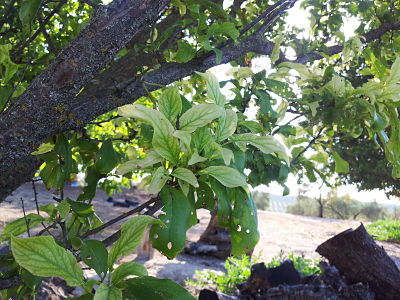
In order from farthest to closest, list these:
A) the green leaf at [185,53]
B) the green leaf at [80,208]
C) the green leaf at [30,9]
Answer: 1. the green leaf at [185,53]
2. the green leaf at [30,9]
3. the green leaf at [80,208]

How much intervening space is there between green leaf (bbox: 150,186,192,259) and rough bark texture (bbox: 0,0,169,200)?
1.59 feet

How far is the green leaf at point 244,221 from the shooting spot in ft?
3.00

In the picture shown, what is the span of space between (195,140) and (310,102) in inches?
34.0

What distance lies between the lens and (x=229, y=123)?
2.96 ft

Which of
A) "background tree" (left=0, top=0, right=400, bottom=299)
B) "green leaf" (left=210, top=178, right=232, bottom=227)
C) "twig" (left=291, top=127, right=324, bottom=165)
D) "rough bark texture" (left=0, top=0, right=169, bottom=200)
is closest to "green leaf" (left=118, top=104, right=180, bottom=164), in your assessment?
"background tree" (left=0, top=0, right=400, bottom=299)

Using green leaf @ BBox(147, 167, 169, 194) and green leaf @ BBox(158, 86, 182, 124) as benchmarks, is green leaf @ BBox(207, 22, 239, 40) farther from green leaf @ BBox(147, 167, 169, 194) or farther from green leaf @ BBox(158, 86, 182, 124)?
green leaf @ BBox(147, 167, 169, 194)

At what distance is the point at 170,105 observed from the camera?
2.79 ft

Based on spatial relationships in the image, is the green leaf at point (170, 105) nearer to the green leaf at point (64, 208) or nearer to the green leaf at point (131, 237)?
the green leaf at point (131, 237)

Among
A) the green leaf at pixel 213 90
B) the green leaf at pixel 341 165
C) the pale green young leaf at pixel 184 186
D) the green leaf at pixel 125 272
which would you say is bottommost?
the green leaf at pixel 125 272

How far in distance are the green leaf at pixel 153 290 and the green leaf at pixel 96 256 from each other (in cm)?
7

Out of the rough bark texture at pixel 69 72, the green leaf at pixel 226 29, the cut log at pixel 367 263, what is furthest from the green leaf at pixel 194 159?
the cut log at pixel 367 263

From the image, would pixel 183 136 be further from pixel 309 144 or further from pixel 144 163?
pixel 309 144

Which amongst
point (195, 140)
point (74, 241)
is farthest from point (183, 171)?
point (74, 241)

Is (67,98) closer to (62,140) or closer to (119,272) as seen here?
(62,140)
